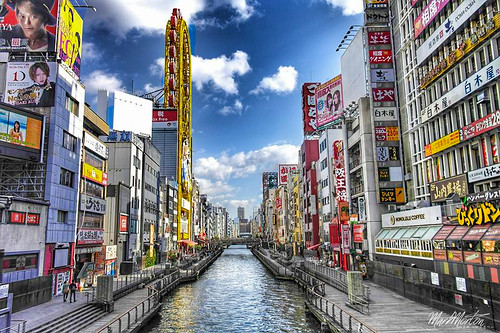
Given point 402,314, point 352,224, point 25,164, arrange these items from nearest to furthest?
1. point 402,314
2. point 25,164
3. point 352,224

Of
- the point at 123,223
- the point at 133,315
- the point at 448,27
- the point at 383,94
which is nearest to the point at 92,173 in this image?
the point at 123,223

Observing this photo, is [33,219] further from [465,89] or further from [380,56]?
[380,56]

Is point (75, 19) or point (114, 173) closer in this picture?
point (75, 19)

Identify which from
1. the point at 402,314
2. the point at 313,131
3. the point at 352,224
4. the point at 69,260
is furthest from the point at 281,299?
the point at 313,131

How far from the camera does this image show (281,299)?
4438 centimetres

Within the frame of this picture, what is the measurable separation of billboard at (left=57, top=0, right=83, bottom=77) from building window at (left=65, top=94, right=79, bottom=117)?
3709 millimetres

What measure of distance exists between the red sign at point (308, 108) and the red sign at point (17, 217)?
72978 mm

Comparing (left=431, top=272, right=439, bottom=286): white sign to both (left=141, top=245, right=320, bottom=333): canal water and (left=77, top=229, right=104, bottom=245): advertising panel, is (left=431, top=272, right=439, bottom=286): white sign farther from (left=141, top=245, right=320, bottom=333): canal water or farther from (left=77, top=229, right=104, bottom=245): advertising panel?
(left=77, top=229, right=104, bottom=245): advertising panel

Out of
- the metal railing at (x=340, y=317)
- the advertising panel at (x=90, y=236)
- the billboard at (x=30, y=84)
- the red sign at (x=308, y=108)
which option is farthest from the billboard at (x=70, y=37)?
the red sign at (x=308, y=108)

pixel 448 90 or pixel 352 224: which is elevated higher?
pixel 448 90

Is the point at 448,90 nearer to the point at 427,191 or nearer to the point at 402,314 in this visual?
the point at 427,191

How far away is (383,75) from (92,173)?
3771 cm

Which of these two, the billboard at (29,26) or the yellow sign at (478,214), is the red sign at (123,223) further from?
the yellow sign at (478,214)

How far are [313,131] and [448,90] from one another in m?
58.6
